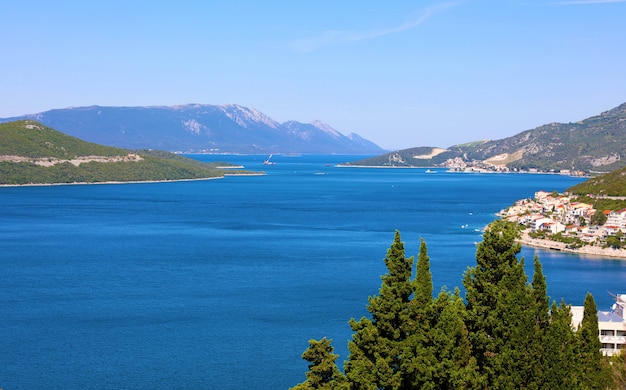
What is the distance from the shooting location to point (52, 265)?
121 ft

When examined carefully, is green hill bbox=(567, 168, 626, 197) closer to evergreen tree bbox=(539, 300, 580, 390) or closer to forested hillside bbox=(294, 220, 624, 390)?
forested hillside bbox=(294, 220, 624, 390)

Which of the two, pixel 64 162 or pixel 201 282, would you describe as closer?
pixel 201 282

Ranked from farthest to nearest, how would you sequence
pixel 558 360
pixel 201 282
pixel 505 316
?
pixel 201 282 → pixel 505 316 → pixel 558 360

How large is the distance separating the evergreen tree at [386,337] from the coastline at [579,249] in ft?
88.5

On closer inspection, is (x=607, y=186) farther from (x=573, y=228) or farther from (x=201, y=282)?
(x=201, y=282)

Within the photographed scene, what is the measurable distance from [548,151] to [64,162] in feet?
308

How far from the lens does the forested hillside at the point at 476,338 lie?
1119 cm

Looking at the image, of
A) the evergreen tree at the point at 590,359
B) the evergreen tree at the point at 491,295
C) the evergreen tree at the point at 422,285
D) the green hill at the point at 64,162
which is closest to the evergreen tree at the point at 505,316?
the evergreen tree at the point at 491,295

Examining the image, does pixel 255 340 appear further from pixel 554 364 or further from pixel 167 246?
pixel 167 246

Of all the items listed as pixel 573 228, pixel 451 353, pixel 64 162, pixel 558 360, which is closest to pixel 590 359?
pixel 558 360

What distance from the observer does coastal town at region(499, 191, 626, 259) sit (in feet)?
136

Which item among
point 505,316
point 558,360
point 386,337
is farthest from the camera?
point 386,337

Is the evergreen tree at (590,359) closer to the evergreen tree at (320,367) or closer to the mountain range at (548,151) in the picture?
the evergreen tree at (320,367)

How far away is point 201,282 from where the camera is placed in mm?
32812
